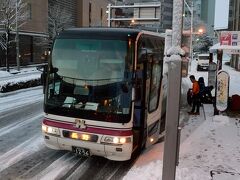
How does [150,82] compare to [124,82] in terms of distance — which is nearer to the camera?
[124,82]

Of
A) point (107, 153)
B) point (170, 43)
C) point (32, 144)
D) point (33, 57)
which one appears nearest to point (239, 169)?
point (107, 153)

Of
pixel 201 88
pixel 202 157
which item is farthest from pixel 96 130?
→ pixel 201 88

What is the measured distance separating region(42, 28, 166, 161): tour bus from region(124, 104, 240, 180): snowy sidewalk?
598 mm

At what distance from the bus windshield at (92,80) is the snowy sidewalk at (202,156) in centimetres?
134

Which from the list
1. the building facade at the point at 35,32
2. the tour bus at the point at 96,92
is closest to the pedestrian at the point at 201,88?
the tour bus at the point at 96,92

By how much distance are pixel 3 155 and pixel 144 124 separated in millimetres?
3582

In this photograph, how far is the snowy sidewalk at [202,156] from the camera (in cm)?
803

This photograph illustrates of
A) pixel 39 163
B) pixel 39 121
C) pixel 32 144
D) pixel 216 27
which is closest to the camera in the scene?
pixel 39 163

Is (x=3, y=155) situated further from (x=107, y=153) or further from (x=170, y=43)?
(x=170, y=43)

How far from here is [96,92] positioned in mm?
8078

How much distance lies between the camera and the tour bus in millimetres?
8008

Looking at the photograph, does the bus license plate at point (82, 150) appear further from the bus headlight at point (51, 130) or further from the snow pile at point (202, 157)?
the snow pile at point (202, 157)

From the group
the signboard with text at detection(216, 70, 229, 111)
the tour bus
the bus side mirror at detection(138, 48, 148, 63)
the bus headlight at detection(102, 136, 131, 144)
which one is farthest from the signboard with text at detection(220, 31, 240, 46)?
the bus headlight at detection(102, 136, 131, 144)

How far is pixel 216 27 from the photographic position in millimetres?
24172
